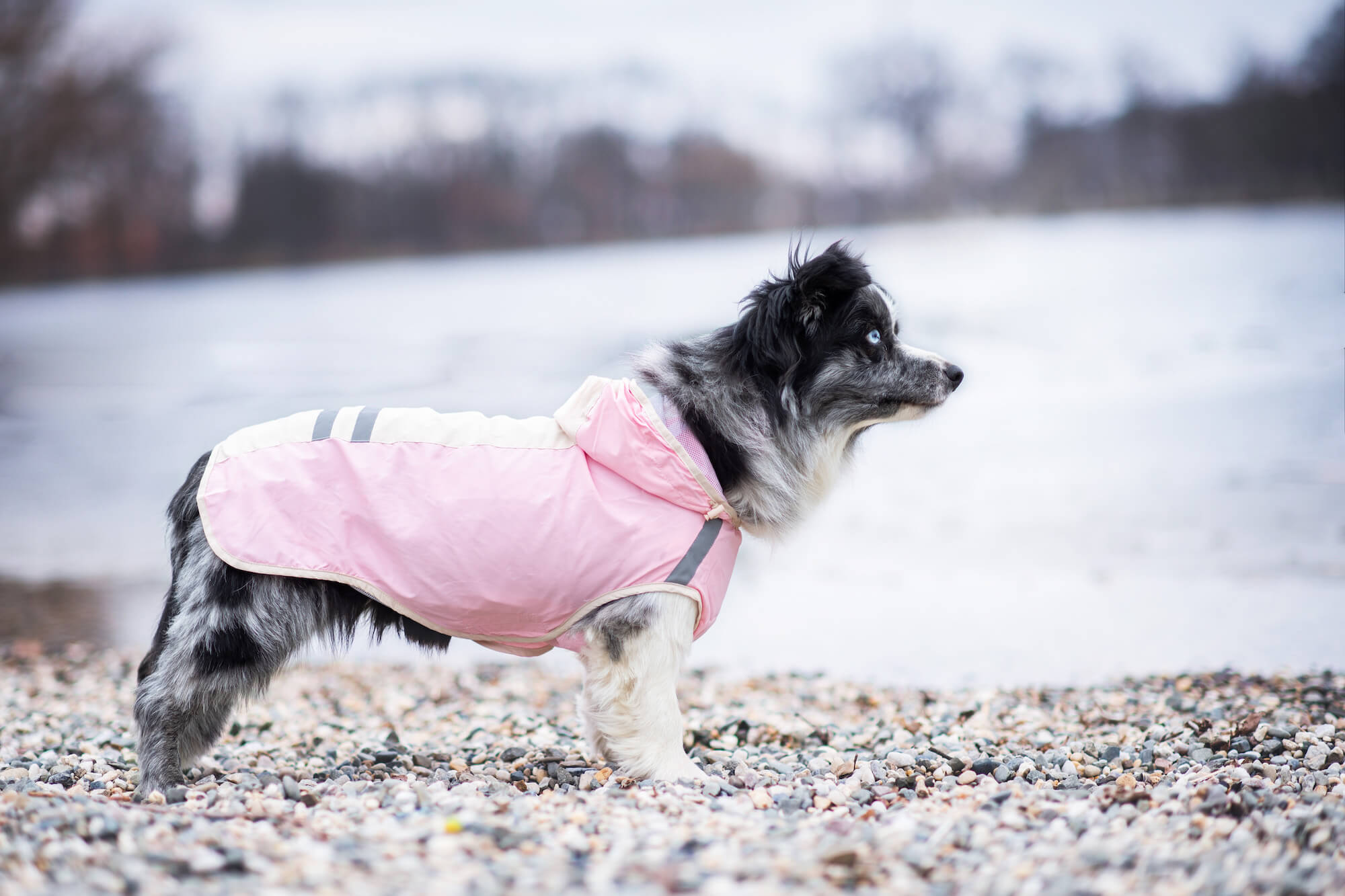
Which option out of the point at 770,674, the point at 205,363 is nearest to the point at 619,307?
the point at 205,363

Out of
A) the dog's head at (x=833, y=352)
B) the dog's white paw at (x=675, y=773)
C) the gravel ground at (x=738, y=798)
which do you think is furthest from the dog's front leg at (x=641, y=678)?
the dog's head at (x=833, y=352)

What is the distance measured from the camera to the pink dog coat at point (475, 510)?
11.0 ft

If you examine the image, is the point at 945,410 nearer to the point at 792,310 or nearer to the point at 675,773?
the point at 792,310

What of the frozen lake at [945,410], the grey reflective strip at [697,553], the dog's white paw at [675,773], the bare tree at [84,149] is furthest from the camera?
the bare tree at [84,149]

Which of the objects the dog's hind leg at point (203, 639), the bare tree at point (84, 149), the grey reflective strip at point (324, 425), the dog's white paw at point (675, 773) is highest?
the bare tree at point (84, 149)

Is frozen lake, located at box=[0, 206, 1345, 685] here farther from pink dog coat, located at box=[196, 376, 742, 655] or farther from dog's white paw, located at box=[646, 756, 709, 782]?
dog's white paw, located at box=[646, 756, 709, 782]

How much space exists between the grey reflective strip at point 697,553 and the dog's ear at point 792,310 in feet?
1.91

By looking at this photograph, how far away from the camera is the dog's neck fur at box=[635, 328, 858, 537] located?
3621 mm

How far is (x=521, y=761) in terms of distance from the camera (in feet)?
13.3

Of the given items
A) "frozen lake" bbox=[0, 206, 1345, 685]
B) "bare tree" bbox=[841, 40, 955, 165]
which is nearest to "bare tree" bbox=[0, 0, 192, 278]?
"frozen lake" bbox=[0, 206, 1345, 685]

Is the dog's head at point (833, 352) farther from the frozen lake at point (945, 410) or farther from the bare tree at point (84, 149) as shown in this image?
the bare tree at point (84, 149)

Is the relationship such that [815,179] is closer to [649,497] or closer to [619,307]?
[619,307]

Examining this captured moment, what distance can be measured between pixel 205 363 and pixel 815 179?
12.2 meters

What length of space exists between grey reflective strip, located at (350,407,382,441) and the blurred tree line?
15993 mm
